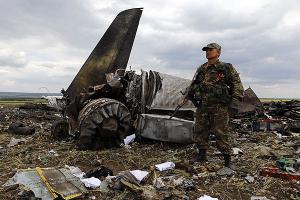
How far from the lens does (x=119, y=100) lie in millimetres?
8711

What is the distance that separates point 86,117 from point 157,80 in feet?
7.04

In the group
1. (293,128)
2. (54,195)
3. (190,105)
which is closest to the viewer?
(54,195)

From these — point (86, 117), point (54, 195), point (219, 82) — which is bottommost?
point (54, 195)

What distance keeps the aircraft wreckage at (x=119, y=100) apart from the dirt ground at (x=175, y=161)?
1.08 ft

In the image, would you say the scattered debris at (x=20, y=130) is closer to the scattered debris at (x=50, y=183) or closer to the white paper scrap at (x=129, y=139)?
the white paper scrap at (x=129, y=139)

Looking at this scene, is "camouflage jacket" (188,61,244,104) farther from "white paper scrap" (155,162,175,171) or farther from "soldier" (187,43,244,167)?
"white paper scrap" (155,162,175,171)

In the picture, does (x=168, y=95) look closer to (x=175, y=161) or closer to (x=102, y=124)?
(x=102, y=124)

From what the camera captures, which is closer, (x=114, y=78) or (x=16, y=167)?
(x=16, y=167)

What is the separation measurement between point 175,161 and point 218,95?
54.2 inches

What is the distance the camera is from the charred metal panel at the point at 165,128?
753cm

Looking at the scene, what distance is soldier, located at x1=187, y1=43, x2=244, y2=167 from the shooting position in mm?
6082

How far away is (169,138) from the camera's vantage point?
771 cm

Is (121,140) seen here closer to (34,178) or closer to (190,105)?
(190,105)

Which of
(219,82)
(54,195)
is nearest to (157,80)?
(219,82)
